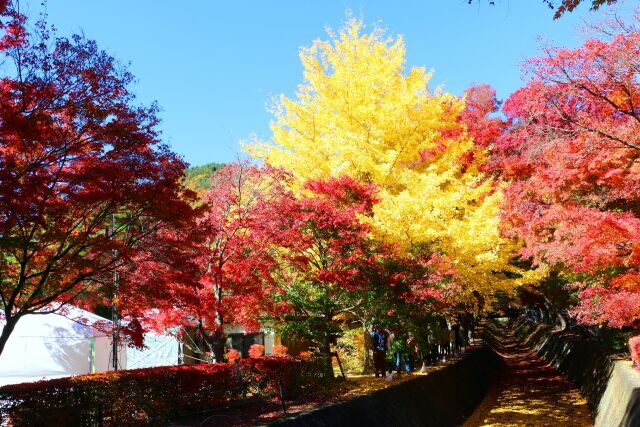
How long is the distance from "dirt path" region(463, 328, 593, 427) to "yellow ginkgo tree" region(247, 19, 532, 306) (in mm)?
3669

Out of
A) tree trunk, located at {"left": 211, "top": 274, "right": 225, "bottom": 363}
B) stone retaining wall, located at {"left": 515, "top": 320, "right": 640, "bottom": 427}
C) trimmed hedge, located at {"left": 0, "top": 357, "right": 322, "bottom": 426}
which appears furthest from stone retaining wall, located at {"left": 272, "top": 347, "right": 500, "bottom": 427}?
tree trunk, located at {"left": 211, "top": 274, "right": 225, "bottom": 363}

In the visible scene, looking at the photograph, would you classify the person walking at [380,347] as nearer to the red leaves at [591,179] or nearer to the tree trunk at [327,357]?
the tree trunk at [327,357]

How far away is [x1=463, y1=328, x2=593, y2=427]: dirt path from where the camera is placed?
1341cm

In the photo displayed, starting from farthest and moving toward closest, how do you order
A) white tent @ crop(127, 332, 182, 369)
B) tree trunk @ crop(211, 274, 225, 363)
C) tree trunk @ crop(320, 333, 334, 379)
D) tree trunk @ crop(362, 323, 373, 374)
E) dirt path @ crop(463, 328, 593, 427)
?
white tent @ crop(127, 332, 182, 369) < tree trunk @ crop(362, 323, 373, 374) < tree trunk @ crop(320, 333, 334, 379) < dirt path @ crop(463, 328, 593, 427) < tree trunk @ crop(211, 274, 225, 363)

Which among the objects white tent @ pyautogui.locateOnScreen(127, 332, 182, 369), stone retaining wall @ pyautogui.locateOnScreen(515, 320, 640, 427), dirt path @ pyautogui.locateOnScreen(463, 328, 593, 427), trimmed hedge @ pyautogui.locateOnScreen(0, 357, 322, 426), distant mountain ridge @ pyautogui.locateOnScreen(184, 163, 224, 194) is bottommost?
dirt path @ pyautogui.locateOnScreen(463, 328, 593, 427)

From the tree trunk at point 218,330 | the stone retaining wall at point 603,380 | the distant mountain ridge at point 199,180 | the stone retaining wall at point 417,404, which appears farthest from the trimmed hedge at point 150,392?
the stone retaining wall at point 603,380

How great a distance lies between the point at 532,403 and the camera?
15867 mm

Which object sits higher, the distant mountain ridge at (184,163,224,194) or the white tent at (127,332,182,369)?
the distant mountain ridge at (184,163,224,194)

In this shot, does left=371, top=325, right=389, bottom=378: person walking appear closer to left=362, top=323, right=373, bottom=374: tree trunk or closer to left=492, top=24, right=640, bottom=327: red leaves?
left=362, top=323, right=373, bottom=374: tree trunk

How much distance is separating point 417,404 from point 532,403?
20.3 ft

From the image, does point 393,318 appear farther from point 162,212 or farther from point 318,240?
point 162,212

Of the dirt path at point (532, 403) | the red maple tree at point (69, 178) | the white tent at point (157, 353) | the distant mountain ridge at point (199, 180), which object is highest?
the distant mountain ridge at point (199, 180)

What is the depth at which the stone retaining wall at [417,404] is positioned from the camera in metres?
8.80

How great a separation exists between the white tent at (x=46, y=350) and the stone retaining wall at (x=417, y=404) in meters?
9.06
